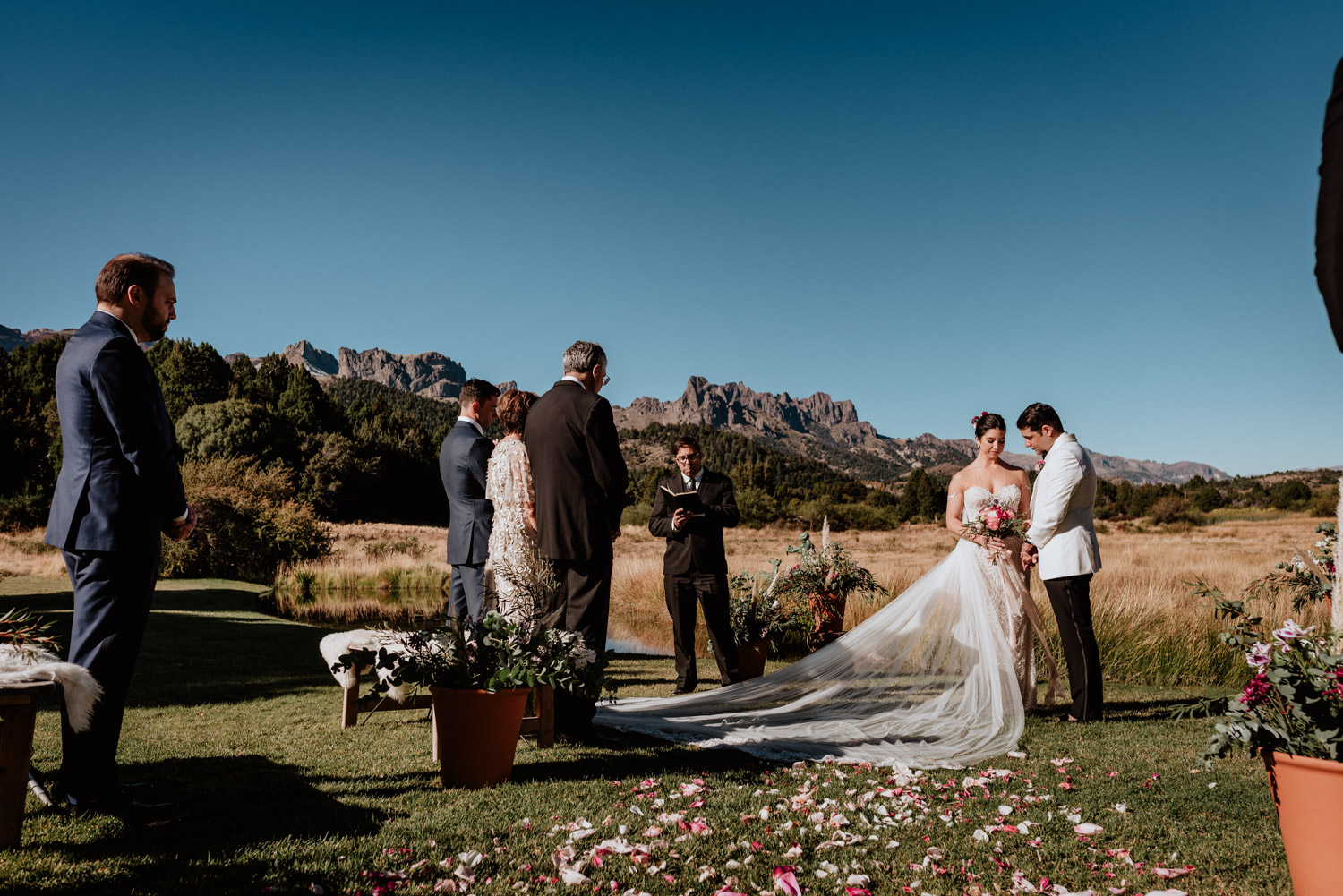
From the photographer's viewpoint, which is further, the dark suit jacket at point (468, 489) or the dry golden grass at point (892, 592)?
the dry golden grass at point (892, 592)

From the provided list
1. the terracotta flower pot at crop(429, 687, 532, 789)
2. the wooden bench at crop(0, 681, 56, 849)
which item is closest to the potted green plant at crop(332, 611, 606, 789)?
the terracotta flower pot at crop(429, 687, 532, 789)

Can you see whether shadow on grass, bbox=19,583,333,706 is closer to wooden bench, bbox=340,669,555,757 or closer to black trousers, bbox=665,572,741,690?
wooden bench, bbox=340,669,555,757

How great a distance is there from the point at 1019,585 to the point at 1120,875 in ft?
11.6

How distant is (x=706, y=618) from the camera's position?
7.32 meters

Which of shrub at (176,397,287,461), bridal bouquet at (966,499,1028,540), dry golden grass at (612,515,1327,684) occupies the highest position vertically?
shrub at (176,397,287,461)

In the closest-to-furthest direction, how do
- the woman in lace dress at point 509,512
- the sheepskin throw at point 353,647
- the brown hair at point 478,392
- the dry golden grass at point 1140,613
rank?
the woman in lace dress at point 509,512 < the sheepskin throw at point 353,647 < the brown hair at point 478,392 < the dry golden grass at point 1140,613

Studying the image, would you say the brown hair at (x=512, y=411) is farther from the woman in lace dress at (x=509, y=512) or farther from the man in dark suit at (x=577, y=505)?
the man in dark suit at (x=577, y=505)

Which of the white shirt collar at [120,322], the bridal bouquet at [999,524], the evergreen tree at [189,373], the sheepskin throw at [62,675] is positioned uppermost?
the evergreen tree at [189,373]

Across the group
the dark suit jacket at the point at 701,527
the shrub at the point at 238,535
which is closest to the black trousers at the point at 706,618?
Result: the dark suit jacket at the point at 701,527

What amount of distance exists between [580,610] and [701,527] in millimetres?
2760

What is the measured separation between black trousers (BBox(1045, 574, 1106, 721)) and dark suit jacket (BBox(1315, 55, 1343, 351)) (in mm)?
4721

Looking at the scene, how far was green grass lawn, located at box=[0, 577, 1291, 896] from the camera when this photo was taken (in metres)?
2.67

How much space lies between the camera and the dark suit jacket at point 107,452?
311cm

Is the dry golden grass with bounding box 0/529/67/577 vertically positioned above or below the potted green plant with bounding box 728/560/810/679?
above
